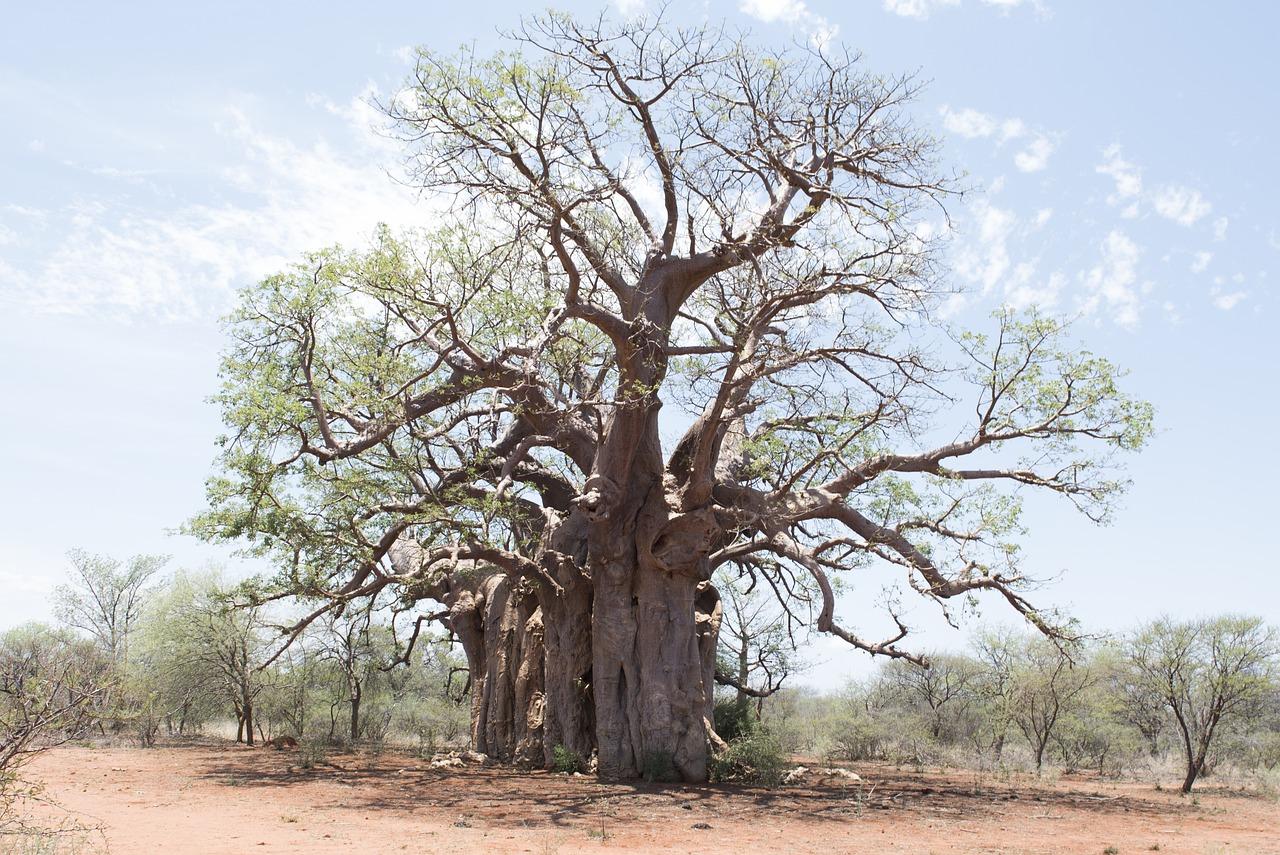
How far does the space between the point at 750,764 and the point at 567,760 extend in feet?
7.86

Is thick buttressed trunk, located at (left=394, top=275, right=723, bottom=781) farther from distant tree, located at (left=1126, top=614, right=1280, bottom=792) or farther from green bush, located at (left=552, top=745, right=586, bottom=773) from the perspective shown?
distant tree, located at (left=1126, top=614, right=1280, bottom=792)

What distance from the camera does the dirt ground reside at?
7266 millimetres

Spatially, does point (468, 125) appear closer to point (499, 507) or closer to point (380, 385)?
point (380, 385)

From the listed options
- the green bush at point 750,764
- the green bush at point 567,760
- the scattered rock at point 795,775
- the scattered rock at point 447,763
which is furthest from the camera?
Result: the scattered rock at point 447,763

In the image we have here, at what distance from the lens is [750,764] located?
38.8ft

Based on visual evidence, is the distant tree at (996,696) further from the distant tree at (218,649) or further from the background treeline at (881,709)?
the distant tree at (218,649)

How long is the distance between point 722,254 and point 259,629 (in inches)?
620

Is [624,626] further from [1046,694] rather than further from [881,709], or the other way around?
[881,709]

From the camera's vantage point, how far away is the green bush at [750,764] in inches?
460

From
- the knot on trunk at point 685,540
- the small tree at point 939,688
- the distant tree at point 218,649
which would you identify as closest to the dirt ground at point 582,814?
the knot on trunk at point 685,540

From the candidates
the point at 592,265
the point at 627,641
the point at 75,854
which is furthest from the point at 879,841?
the point at 592,265

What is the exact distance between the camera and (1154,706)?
19.9 metres

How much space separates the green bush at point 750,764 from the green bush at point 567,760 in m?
1.78

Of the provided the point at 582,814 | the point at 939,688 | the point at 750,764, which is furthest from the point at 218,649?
the point at 939,688
